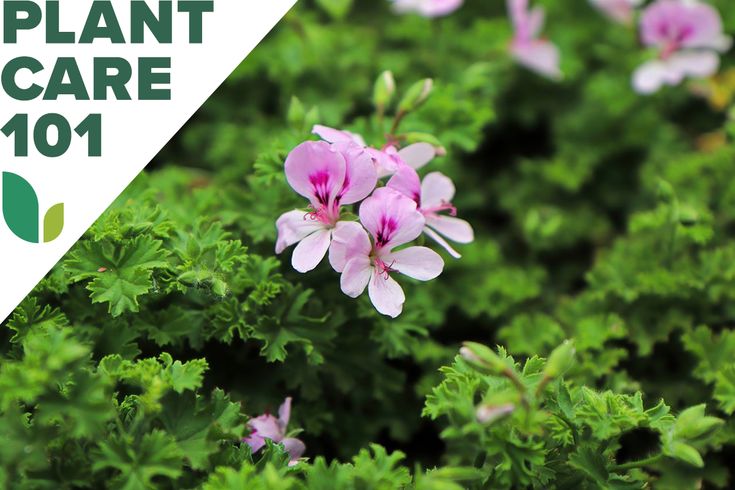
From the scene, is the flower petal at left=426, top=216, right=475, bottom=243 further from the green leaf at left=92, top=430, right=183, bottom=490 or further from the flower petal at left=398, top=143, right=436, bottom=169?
the green leaf at left=92, top=430, right=183, bottom=490

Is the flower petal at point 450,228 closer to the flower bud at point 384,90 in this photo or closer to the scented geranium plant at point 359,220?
the scented geranium plant at point 359,220

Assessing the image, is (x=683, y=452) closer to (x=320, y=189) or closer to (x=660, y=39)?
(x=320, y=189)

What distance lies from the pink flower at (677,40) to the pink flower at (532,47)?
0.34 metres

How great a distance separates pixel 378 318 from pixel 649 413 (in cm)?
79

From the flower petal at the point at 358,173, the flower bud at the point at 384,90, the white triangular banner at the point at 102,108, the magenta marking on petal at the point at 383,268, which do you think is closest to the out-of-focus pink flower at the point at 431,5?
the flower bud at the point at 384,90

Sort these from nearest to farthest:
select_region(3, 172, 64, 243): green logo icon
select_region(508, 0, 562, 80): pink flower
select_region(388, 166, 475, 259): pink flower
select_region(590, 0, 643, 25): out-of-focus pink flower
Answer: select_region(3, 172, 64, 243): green logo icon, select_region(388, 166, 475, 259): pink flower, select_region(508, 0, 562, 80): pink flower, select_region(590, 0, 643, 25): out-of-focus pink flower

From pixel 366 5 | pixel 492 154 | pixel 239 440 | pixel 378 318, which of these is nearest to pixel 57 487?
pixel 239 440

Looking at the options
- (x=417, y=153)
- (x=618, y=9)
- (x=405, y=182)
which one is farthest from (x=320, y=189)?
(x=618, y=9)

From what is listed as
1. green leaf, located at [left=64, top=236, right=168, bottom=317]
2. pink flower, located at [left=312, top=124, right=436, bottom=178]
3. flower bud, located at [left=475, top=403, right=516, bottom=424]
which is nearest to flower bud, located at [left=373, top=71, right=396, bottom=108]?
pink flower, located at [left=312, top=124, right=436, bottom=178]

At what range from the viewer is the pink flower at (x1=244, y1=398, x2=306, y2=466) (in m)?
2.21

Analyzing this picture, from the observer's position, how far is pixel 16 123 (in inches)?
96.4

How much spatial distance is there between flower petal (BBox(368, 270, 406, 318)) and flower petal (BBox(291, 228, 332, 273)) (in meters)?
0.15

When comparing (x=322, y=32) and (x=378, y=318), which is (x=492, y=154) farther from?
(x=378, y=318)

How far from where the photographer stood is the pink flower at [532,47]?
11.2 feet
